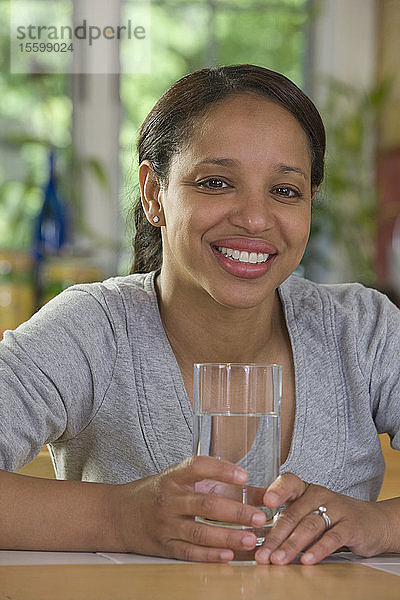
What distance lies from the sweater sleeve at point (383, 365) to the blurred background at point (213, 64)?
9.40ft

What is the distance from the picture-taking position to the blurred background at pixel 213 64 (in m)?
4.64

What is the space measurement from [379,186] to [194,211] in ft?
12.1

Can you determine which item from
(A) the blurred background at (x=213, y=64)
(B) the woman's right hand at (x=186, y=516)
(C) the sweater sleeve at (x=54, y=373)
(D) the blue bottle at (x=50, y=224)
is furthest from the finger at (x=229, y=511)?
(A) the blurred background at (x=213, y=64)

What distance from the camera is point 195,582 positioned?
35.7 inches

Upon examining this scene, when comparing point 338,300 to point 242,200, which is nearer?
point 242,200

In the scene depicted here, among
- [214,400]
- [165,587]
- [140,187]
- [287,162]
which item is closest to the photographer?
[165,587]

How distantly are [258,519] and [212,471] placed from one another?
7 centimetres

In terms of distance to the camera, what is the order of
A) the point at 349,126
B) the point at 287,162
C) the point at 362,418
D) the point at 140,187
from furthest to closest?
1. the point at 349,126
2. the point at 140,187
3. the point at 362,418
4. the point at 287,162

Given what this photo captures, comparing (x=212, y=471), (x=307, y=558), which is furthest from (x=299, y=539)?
(x=212, y=471)

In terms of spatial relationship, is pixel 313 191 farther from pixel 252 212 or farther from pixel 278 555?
pixel 278 555

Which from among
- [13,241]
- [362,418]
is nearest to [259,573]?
[362,418]

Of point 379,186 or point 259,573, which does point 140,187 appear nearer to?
point 259,573

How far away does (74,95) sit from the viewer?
4.77m

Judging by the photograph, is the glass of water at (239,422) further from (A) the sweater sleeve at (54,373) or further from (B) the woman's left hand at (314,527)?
(A) the sweater sleeve at (54,373)
